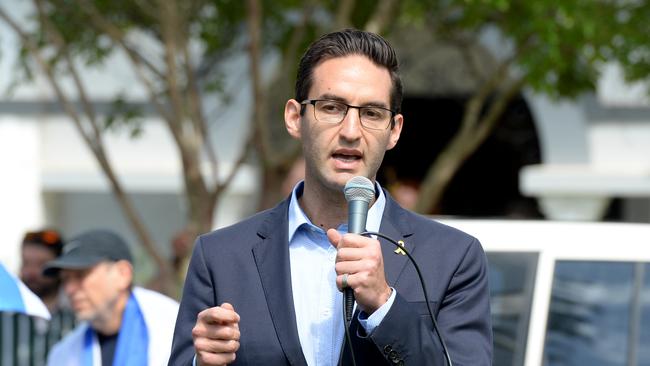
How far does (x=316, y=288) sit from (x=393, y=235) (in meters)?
0.21

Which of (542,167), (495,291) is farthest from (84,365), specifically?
(542,167)

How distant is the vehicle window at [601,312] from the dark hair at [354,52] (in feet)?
7.13

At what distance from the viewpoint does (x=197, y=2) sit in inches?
428

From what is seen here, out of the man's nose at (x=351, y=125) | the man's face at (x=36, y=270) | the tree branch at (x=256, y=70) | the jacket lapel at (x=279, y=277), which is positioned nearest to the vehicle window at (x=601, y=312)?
the jacket lapel at (x=279, y=277)

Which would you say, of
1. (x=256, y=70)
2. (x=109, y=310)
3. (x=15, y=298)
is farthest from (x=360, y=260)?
(x=256, y=70)

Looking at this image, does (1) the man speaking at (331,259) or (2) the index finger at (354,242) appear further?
(1) the man speaking at (331,259)

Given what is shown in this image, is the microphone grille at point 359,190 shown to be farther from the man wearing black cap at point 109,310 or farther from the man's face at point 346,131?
the man wearing black cap at point 109,310

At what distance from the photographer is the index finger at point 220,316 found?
2.67 metres

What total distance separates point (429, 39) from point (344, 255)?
38.1 ft

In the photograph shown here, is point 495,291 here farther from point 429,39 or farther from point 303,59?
point 429,39

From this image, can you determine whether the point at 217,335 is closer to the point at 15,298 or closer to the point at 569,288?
the point at 15,298

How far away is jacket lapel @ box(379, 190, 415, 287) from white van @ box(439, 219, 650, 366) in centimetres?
195

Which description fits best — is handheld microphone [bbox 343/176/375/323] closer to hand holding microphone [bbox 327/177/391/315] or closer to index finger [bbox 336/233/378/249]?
hand holding microphone [bbox 327/177/391/315]

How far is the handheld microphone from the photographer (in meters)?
2.71
